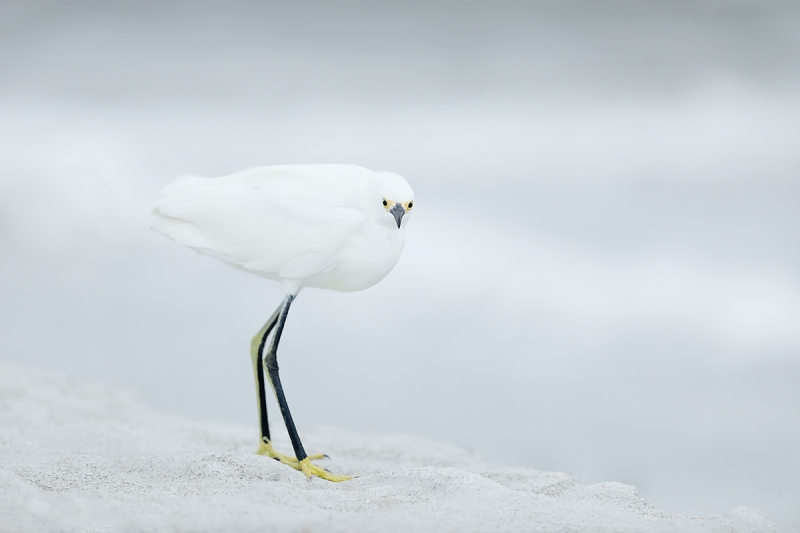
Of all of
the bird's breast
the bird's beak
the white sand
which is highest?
the bird's beak

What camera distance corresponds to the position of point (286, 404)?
344 cm

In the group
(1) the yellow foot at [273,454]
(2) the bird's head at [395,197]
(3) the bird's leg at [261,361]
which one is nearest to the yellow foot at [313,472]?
(1) the yellow foot at [273,454]

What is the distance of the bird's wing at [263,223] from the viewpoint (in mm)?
3297

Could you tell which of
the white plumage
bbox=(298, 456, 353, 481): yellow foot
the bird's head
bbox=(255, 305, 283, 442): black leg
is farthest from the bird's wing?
bbox=(298, 456, 353, 481): yellow foot

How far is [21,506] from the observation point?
2.46 metres

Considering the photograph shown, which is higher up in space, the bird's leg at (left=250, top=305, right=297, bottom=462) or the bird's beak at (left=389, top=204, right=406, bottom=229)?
the bird's beak at (left=389, top=204, right=406, bottom=229)

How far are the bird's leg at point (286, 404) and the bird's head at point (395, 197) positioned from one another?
0.58 meters

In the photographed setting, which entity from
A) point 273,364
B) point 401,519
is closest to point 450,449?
point 273,364

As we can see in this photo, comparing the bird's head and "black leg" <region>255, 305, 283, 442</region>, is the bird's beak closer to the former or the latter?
the bird's head

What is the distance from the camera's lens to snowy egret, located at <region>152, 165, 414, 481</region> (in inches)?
130

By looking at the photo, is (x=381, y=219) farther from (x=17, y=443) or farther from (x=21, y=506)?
(x=17, y=443)

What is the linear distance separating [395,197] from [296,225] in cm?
45

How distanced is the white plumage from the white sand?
0.85 meters

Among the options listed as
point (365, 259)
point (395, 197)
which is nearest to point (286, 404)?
point (365, 259)
